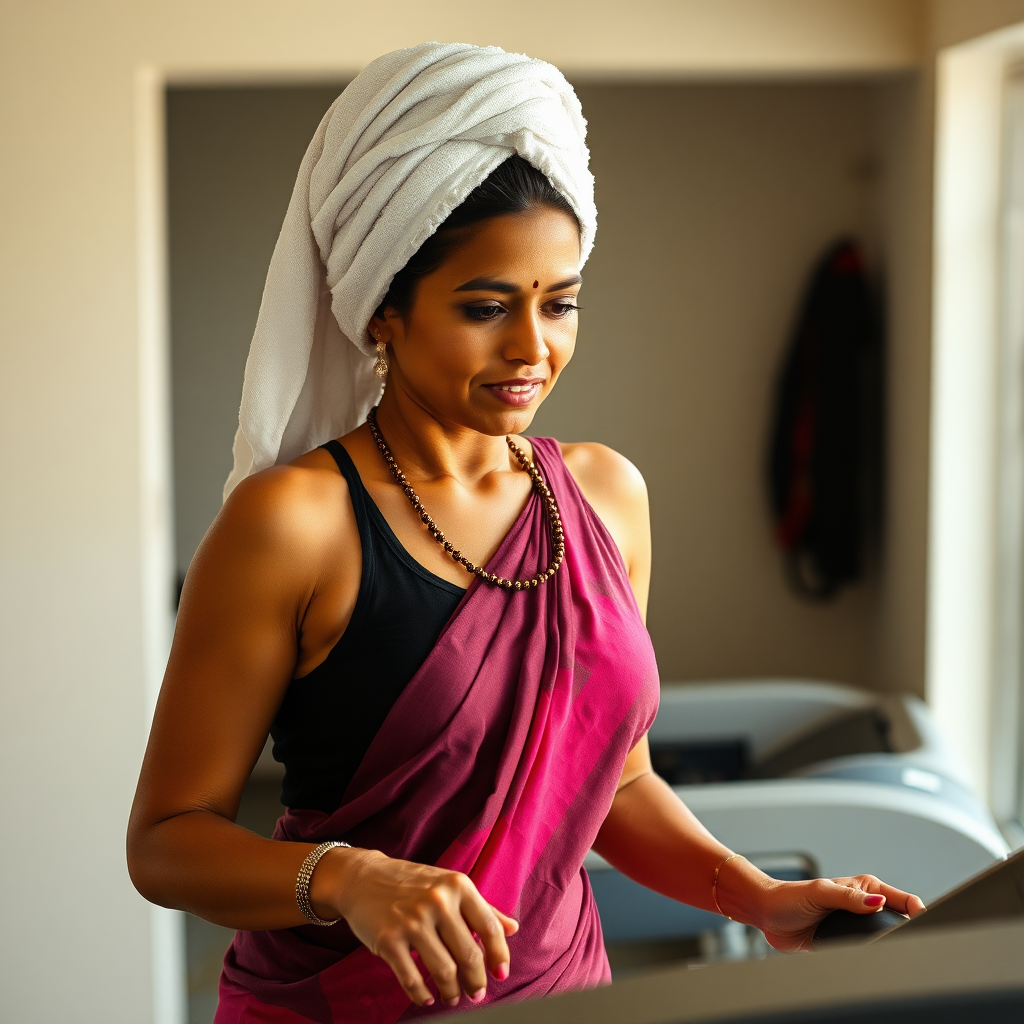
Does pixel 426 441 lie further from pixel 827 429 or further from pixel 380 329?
pixel 827 429

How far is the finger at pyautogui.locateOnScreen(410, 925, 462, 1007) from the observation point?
0.80 metres

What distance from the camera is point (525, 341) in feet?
3.61

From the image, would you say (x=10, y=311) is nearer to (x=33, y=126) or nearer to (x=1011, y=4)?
(x=33, y=126)

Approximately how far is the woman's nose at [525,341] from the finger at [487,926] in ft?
1.64

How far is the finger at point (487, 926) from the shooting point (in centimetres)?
81

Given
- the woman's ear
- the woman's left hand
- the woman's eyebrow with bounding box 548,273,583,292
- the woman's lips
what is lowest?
the woman's left hand

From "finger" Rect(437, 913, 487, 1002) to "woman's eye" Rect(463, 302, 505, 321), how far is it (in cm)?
55

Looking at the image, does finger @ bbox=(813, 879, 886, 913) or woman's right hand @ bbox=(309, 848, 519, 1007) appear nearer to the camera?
woman's right hand @ bbox=(309, 848, 519, 1007)

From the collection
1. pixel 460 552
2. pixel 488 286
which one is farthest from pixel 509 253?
pixel 460 552

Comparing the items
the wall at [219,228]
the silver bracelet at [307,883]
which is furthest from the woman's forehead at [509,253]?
the wall at [219,228]

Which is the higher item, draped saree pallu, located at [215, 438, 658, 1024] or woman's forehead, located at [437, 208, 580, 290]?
woman's forehead, located at [437, 208, 580, 290]

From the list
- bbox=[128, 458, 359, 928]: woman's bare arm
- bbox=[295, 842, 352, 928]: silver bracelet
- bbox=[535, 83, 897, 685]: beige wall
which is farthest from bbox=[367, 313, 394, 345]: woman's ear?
bbox=[535, 83, 897, 685]: beige wall

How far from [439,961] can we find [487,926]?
0.13 ft

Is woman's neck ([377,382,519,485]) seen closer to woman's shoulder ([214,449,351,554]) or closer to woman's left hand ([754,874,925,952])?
woman's shoulder ([214,449,351,554])
